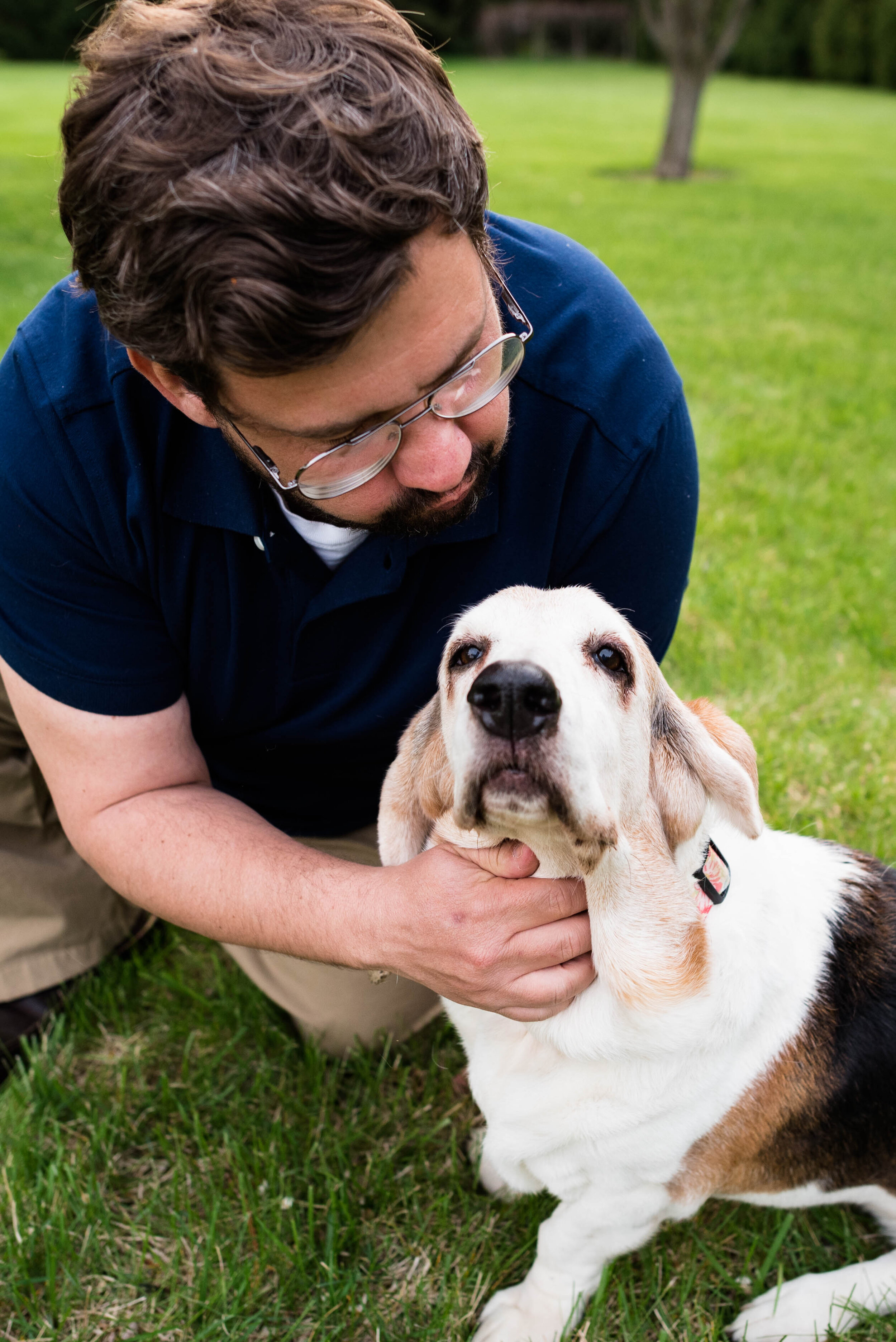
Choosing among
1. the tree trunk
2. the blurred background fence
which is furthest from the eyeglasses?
the blurred background fence

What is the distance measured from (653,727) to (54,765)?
1367 mm

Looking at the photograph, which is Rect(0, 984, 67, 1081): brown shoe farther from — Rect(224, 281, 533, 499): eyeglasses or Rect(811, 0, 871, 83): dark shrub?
Rect(811, 0, 871, 83): dark shrub

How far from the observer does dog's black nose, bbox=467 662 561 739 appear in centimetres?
160

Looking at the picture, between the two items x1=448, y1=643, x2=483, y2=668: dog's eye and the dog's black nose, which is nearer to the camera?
the dog's black nose

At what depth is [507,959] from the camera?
196cm

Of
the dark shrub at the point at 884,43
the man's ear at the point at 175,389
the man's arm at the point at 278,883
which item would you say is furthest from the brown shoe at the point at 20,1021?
the dark shrub at the point at 884,43

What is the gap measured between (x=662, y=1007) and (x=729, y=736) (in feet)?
1.84

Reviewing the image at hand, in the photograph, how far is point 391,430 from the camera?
1.88m

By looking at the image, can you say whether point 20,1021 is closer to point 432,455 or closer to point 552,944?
point 552,944

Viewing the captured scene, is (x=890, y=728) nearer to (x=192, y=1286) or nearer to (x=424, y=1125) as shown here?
(x=424, y=1125)

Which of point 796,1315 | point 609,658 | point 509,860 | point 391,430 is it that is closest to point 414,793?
point 509,860

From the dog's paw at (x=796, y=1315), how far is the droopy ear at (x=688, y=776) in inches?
42.2

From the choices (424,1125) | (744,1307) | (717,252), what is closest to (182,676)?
(424,1125)

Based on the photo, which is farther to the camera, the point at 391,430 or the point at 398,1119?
the point at 398,1119
